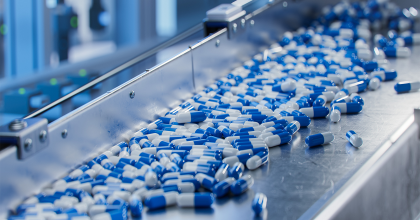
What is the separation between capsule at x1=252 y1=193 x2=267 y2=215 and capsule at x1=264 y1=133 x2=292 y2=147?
1.32 feet

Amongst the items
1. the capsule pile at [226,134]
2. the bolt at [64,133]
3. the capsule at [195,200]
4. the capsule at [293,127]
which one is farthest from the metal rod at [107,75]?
the capsule at [293,127]

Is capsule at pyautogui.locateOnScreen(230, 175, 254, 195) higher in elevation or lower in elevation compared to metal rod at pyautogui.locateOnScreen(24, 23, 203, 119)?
lower

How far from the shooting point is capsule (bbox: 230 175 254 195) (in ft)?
4.09

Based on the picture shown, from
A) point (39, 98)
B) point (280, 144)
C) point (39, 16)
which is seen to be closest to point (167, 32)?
point (39, 16)

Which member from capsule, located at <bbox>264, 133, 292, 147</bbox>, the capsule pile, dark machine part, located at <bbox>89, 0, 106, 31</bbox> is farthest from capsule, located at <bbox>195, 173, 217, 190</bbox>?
dark machine part, located at <bbox>89, 0, 106, 31</bbox>

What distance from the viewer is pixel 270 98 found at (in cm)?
210

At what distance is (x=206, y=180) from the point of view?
1306 millimetres

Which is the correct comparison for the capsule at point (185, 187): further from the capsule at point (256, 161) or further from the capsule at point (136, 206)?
the capsule at point (256, 161)

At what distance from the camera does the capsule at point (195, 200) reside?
1.20 meters

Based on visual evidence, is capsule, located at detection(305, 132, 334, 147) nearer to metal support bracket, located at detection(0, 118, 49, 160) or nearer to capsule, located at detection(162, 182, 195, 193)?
capsule, located at detection(162, 182, 195, 193)

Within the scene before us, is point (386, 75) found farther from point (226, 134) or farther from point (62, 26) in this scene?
point (62, 26)

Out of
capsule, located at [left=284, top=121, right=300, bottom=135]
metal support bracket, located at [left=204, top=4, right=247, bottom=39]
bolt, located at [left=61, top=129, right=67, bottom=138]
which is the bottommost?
capsule, located at [left=284, top=121, right=300, bottom=135]

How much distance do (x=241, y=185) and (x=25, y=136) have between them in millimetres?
665

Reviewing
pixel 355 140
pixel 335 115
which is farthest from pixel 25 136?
pixel 335 115
